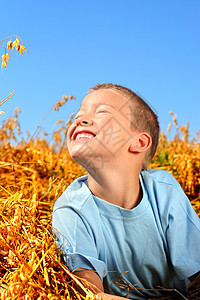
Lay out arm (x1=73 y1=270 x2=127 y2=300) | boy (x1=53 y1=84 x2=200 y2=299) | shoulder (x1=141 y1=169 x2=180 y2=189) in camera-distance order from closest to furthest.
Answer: arm (x1=73 y1=270 x2=127 y2=300)
boy (x1=53 y1=84 x2=200 y2=299)
shoulder (x1=141 y1=169 x2=180 y2=189)

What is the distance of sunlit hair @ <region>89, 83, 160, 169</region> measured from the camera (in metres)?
1.49

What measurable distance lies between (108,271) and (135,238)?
17cm

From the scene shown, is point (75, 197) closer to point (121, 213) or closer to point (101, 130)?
point (121, 213)

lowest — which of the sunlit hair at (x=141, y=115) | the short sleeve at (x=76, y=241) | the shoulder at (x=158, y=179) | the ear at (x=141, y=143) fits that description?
the short sleeve at (x=76, y=241)

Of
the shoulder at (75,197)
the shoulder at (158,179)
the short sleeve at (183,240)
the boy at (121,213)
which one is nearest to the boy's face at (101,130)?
the boy at (121,213)

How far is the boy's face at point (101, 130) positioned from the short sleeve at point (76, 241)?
0.72ft

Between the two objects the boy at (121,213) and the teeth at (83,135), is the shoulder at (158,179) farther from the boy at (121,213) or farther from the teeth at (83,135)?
the teeth at (83,135)

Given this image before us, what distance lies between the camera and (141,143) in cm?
149

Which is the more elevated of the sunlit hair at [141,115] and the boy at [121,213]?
the sunlit hair at [141,115]

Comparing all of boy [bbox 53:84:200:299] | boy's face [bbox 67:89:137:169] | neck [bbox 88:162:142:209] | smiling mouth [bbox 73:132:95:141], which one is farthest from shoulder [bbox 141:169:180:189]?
smiling mouth [bbox 73:132:95:141]

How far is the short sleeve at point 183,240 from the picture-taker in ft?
4.86

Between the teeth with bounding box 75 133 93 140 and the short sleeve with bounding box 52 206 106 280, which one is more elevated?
the teeth with bounding box 75 133 93 140

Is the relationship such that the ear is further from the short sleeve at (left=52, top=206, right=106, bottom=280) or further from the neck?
the short sleeve at (left=52, top=206, right=106, bottom=280)

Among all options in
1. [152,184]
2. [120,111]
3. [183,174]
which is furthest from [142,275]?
[183,174]
